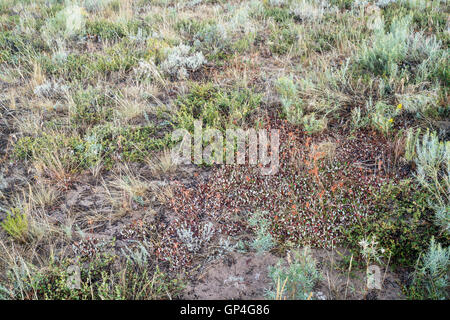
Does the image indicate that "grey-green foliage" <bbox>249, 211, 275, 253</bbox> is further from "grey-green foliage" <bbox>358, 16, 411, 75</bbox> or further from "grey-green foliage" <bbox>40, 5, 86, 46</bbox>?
"grey-green foliage" <bbox>40, 5, 86, 46</bbox>

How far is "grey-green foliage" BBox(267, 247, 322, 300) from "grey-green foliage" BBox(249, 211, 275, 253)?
0.91ft

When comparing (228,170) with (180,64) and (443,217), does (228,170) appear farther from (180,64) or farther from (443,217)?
(180,64)

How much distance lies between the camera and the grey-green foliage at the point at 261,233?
313 cm

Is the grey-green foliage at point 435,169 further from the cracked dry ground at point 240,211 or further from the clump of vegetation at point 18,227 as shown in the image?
the clump of vegetation at point 18,227

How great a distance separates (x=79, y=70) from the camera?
5.99 meters

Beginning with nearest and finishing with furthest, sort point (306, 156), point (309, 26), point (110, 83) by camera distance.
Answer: point (306, 156) → point (110, 83) → point (309, 26)

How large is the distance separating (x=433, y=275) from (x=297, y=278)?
3.80 ft

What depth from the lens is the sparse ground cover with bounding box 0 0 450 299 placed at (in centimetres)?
291

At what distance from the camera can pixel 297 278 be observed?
277cm

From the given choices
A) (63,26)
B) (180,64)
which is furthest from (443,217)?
(63,26)

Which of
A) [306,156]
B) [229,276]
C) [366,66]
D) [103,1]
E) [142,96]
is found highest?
[103,1]
